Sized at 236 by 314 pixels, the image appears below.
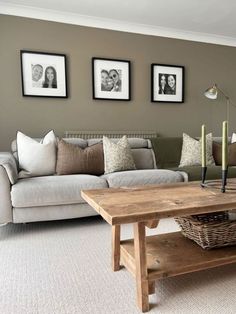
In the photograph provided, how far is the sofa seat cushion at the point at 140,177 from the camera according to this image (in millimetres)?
2418

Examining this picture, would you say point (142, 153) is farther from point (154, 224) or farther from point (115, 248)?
point (115, 248)

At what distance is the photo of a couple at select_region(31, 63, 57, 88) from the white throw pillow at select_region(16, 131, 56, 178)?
3.02ft

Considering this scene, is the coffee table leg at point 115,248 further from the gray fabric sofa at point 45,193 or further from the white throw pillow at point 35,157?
the white throw pillow at point 35,157

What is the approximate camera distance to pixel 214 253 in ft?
4.82

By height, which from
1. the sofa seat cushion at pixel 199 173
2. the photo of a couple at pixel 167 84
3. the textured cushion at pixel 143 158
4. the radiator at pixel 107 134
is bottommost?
the sofa seat cushion at pixel 199 173

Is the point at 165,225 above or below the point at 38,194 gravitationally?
below

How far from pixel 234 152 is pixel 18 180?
2482 millimetres

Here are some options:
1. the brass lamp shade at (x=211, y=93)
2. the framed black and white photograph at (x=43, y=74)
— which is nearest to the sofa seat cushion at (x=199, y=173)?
the brass lamp shade at (x=211, y=93)

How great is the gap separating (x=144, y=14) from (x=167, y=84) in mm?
989

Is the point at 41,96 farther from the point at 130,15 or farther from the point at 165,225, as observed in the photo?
the point at 165,225

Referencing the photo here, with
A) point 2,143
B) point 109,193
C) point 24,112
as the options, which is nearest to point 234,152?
point 109,193

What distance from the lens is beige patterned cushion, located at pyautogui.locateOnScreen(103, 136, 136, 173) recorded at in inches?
107

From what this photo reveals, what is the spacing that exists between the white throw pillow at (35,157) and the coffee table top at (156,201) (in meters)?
1.24

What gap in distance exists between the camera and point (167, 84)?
3863 mm
